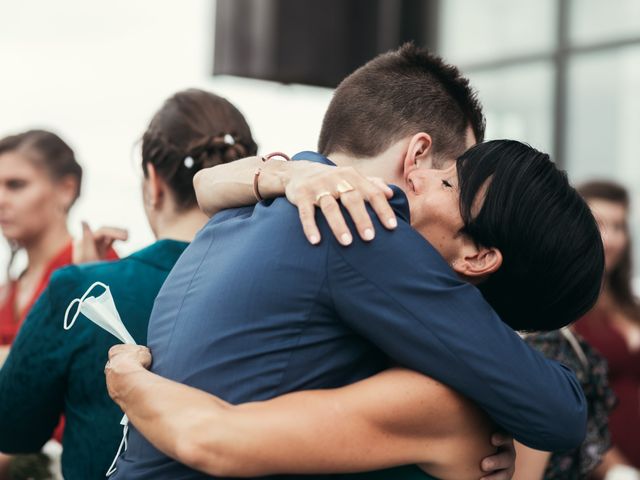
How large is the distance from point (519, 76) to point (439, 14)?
48.4 inches

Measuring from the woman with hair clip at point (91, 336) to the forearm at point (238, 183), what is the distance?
0.32 metres

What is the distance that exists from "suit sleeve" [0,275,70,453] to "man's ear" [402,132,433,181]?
87cm

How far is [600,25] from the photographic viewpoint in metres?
8.40

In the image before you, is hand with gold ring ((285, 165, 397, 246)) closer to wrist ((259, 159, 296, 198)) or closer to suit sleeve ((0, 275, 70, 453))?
wrist ((259, 159, 296, 198))

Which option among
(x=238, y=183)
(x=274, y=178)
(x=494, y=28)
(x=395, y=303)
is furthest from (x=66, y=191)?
(x=494, y=28)

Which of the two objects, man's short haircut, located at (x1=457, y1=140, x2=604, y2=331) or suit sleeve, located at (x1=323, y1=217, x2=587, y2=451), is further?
man's short haircut, located at (x1=457, y1=140, x2=604, y2=331)

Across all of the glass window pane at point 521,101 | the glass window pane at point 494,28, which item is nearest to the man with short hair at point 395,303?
the glass window pane at point 521,101

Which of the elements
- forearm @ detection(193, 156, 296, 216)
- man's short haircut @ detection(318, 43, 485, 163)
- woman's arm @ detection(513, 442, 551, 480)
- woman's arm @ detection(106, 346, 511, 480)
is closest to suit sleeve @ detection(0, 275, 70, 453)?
forearm @ detection(193, 156, 296, 216)

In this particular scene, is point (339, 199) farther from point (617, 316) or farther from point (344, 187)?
point (617, 316)

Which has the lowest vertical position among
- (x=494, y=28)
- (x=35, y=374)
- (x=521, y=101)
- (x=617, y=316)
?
(x=617, y=316)

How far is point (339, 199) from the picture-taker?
1.71m

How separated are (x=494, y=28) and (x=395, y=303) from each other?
7990 mm

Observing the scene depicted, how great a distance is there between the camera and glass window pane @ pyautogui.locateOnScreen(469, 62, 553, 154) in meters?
8.79

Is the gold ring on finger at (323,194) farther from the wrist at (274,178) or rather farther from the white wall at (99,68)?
the white wall at (99,68)
